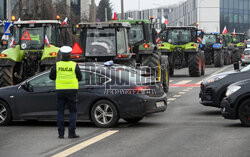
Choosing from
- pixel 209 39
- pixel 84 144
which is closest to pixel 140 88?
pixel 84 144

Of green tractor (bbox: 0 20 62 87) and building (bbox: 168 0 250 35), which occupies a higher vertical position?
building (bbox: 168 0 250 35)

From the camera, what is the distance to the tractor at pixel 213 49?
45000 mm

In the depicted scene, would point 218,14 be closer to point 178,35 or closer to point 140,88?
point 178,35

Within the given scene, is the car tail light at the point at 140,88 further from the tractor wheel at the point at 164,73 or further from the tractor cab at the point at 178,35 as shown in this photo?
the tractor cab at the point at 178,35

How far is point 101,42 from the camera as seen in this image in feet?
62.8

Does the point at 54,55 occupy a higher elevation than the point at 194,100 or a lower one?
higher

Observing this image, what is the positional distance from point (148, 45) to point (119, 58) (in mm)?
4488

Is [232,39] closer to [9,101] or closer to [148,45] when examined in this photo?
[148,45]

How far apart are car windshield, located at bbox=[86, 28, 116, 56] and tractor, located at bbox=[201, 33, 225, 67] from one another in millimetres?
26543

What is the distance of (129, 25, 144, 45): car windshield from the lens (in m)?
23.6

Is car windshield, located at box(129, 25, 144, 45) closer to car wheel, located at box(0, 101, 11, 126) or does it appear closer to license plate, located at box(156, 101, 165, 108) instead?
license plate, located at box(156, 101, 165, 108)

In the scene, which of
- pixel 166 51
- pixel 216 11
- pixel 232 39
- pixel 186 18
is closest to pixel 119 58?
pixel 166 51

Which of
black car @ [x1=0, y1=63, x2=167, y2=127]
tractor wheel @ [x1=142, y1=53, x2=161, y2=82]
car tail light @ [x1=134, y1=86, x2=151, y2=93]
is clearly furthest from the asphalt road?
tractor wheel @ [x1=142, y1=53, x2=161, y2=82]

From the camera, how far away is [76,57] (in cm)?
1894
